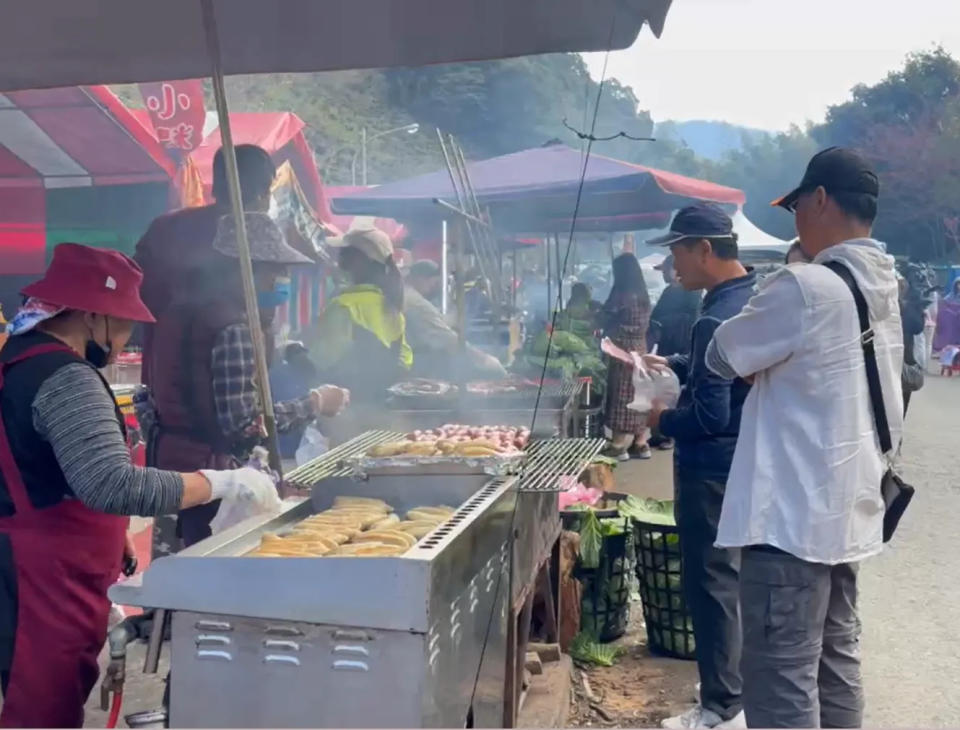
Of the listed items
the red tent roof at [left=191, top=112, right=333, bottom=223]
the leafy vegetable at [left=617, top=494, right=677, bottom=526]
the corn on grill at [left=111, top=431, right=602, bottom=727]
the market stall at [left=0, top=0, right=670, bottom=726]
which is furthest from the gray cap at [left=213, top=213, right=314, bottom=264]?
the red tent roof at [left=191, top=112, right=333, bottom=223]

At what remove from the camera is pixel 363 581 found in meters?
2.06

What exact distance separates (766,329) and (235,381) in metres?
1.91

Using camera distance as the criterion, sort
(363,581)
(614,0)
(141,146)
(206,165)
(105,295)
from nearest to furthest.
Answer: (363,581)
(105,295)
(614,0)
(141,146)
(206,165)

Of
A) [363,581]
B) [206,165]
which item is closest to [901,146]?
[206,165]

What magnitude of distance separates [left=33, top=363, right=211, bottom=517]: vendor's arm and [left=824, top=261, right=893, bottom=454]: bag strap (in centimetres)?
206

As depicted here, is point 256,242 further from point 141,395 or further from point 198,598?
point 198,598

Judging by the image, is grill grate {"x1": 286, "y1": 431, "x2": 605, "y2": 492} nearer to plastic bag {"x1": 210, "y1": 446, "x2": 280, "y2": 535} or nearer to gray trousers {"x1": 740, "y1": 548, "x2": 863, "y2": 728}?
plastic bag {"x1": 210, "y1": 446, "x2": 280, "y2": 535}

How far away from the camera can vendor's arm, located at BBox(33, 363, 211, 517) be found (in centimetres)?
235

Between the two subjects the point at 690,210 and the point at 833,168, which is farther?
the point at 690,210

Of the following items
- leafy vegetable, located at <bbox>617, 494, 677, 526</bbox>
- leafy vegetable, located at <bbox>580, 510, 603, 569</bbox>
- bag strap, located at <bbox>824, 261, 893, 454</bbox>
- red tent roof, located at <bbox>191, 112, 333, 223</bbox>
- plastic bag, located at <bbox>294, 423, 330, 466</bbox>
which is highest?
red tent roof, located at <bbox>191, 112, 333, 223</bbox>

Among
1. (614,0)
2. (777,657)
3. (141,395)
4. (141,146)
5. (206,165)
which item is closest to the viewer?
(777,657)

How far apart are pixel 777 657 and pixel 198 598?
5.80 feet

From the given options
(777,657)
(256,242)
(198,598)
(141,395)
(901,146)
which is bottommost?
(777,657)

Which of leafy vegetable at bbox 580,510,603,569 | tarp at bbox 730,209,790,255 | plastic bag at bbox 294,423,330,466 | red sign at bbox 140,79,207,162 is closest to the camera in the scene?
leafy vegetable at bbox 580,510,603,569
